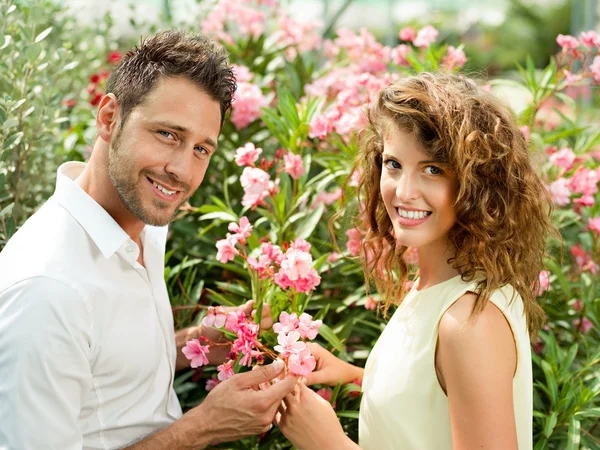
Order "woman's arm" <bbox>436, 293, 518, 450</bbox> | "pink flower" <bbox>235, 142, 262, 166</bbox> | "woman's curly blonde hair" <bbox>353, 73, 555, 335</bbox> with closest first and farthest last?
"woman's arm" <bbox>436, 293, 518, 450</bbox>, "woman's curly blonde hair" <bbox>353, 73, 555, 335</bbox>, "pink flower" <bbox>235, 142, 262, 166</bbox>

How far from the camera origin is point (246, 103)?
2689 millimetres

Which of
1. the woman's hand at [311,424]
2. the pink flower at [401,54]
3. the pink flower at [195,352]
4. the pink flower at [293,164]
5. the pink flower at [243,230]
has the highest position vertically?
the pink flower at [401,54]

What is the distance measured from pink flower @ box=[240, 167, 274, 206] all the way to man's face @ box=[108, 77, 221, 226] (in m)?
0.35

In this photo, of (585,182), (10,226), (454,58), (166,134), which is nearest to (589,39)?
(454,58)

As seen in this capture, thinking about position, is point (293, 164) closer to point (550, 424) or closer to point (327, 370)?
point (327, 370)

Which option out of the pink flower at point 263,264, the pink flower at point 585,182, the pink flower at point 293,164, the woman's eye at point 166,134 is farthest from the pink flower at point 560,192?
the woman's eye at point 166,134

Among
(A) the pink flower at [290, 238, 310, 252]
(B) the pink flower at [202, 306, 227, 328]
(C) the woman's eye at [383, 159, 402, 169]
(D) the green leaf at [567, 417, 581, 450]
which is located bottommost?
(D) the green leaf at [567, 417, 581, 450]

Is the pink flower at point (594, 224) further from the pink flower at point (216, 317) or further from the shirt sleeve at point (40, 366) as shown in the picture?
the shirt sleeve at point (40, 366)

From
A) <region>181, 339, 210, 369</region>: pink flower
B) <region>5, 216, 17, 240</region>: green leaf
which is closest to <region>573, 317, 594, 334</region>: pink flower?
<region>181, 339, 210, 369</region>: pink flower

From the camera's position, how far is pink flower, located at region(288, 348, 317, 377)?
1501 millimetres

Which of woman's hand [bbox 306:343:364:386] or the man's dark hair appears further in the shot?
woman's hand [bbox 306:343:364:386]

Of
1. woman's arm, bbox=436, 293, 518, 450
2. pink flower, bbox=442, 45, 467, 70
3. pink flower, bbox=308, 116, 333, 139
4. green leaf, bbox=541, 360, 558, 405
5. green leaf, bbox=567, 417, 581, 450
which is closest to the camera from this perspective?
woman's arm, bbox=436, 293, 518, 450

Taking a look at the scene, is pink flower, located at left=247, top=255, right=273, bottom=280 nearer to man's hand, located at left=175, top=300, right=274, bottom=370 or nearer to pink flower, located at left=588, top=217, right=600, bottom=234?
man's hand, located at left=175, top=300, right=274, bottom=370

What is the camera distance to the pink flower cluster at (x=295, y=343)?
150 cm
